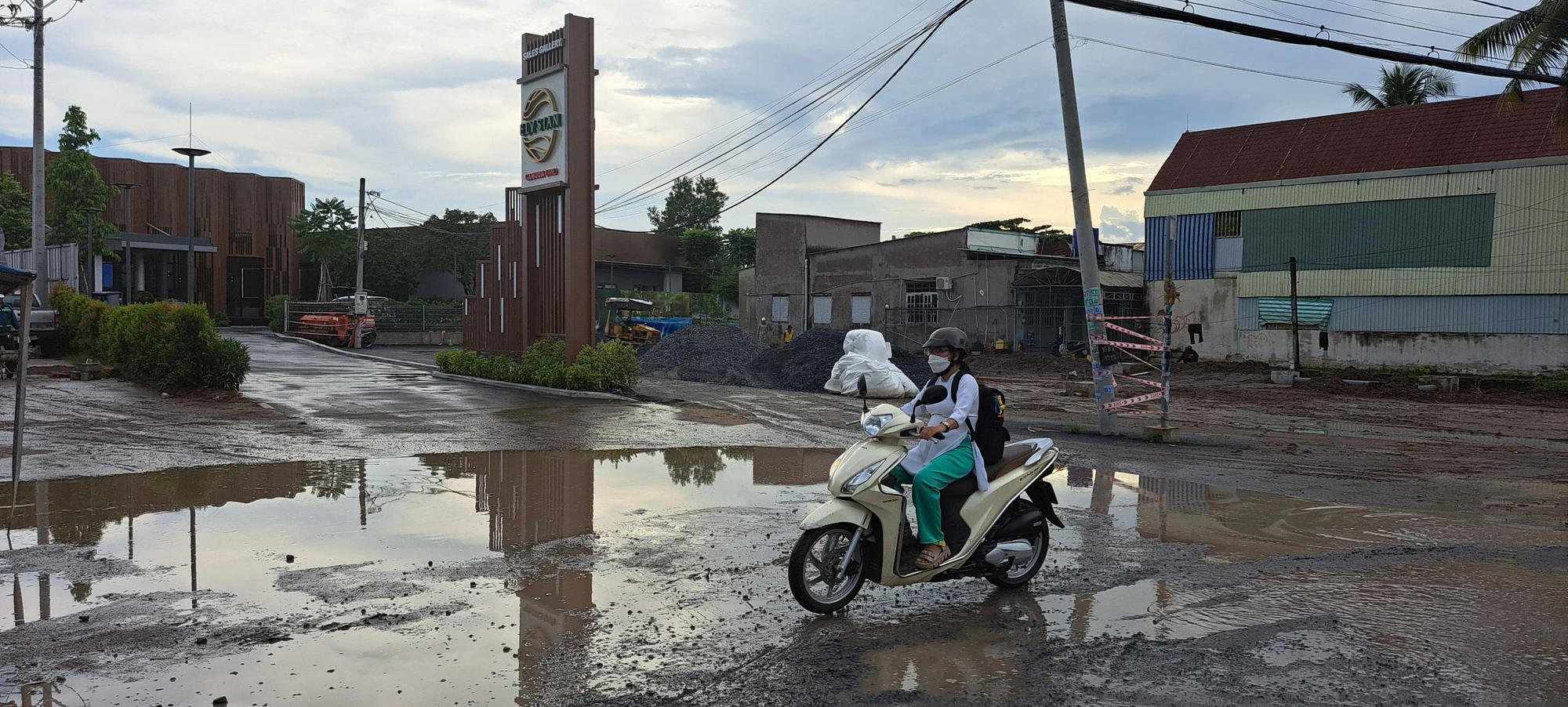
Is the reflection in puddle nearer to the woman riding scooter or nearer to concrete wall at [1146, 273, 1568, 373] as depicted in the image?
the woman riding scooter

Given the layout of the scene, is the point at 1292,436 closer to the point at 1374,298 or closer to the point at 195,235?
the point at 1374,298

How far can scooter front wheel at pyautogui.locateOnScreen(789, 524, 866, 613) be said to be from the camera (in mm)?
5691

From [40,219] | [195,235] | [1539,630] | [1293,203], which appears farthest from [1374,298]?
[195,235]

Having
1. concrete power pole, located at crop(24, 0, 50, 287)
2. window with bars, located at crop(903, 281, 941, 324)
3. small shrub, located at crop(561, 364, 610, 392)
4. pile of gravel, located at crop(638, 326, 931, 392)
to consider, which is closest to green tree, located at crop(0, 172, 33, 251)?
concrete power pole, located at crop(24, 0, 50, 287)

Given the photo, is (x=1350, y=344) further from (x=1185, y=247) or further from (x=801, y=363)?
(x=801, y=363)

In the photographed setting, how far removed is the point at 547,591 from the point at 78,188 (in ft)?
143

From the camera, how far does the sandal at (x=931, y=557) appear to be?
239 inches

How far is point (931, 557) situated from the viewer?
6070 mm

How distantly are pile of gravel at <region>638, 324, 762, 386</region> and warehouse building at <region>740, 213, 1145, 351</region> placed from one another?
9.26 m

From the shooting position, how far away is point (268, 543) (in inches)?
293

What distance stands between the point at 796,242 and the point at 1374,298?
22.1 meters

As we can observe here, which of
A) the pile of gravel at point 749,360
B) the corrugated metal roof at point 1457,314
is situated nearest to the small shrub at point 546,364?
the pile of gravel at point 749,360

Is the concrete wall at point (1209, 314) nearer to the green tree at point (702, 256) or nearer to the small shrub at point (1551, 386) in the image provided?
the small shrub at point (1551, 386)

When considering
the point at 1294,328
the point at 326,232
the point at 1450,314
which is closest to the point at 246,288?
the point at 326,232
